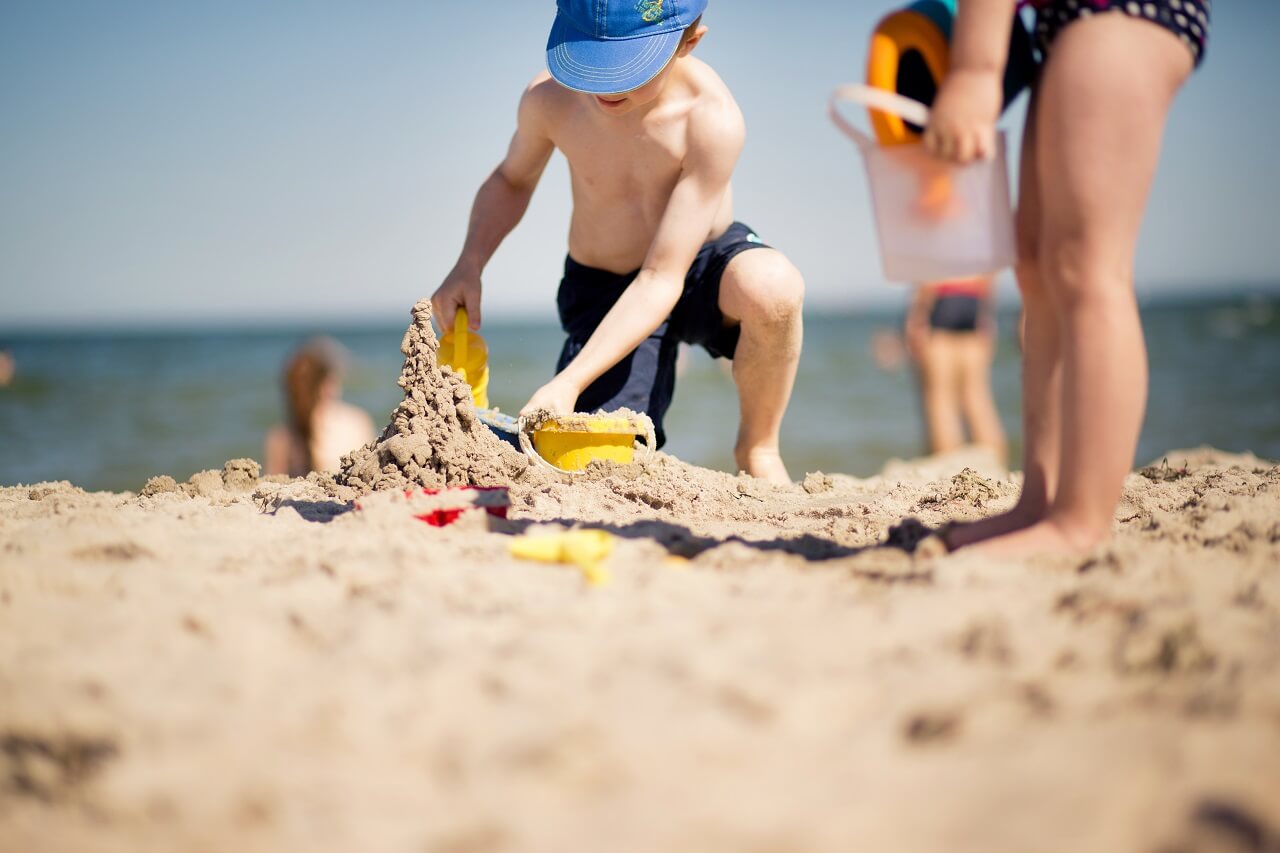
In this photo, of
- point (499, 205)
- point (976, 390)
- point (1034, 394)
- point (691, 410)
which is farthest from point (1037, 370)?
point (691, 410)

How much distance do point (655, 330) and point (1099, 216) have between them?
163 centimetres

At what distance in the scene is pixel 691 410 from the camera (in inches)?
410

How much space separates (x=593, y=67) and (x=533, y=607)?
1571 millimetres

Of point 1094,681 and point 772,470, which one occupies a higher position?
point 1094,681

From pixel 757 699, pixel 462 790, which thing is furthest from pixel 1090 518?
pixel 462 790

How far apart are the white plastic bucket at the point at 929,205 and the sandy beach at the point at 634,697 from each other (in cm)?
49

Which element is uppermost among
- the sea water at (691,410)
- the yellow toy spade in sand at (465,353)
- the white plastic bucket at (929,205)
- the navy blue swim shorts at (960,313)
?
the white plastic bucket at (929,205)

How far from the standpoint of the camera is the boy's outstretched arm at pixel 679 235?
2.54 metres

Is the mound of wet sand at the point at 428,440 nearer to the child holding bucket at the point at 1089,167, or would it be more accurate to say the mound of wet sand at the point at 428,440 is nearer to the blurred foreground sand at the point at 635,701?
the blurred foreground sand at the point at 635,701

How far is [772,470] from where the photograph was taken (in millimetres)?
2982

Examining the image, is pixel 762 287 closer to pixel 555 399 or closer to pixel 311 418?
pixel 555 399

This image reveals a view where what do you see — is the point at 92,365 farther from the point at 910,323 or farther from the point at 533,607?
the point at 533,607

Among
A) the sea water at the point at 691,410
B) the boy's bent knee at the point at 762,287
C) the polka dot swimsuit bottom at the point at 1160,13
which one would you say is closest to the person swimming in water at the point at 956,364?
the sea water at the point at 691,410

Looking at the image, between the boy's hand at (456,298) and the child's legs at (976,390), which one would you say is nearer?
the boy's hand at (456,298)
